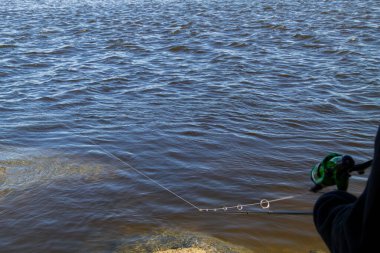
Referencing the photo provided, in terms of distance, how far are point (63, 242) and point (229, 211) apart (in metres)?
1.62

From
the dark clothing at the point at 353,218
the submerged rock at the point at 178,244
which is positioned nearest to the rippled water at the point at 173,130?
the submerged rock at the point at 178,244

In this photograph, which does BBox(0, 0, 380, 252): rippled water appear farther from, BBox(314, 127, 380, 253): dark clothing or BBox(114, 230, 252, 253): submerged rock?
BBox(314, 127, 380, 253): dark clothing

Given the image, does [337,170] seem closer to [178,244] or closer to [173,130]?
[178,244]

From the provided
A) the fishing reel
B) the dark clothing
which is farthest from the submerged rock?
the dark clothing

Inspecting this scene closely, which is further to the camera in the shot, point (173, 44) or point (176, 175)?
point (173, 44)

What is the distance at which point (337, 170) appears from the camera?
2389 mm

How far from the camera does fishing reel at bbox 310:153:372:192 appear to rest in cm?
235

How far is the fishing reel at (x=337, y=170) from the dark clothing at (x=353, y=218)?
1.47 ft

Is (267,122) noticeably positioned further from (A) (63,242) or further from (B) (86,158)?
(A) (63,242)

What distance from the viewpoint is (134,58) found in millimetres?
11836

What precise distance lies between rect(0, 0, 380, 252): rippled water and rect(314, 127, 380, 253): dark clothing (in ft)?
7.68

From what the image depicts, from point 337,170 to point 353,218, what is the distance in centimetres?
84

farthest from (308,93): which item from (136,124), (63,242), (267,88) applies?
(63,242)

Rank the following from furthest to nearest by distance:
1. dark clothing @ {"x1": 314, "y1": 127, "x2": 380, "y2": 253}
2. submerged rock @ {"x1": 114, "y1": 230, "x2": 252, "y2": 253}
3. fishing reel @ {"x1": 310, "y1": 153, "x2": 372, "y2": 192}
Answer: submerged rock @ {"x1": 114, "y1": 230, "x2": 252, "y2": 253}, fishing reel @ {"x1": 310, "y1": 153, "x2": 372, "y2": 192}, dark clothing @ {"x1": 314, "y1": 127, "x2": 380, "y2": 253}
